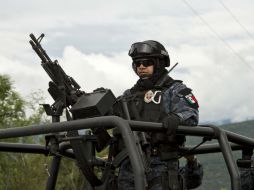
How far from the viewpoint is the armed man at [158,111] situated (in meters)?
5.38

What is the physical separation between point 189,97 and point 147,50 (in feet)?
1.85

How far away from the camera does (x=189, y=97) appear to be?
221 inches

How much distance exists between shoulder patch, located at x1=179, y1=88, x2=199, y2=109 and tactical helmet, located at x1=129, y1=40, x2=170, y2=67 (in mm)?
432

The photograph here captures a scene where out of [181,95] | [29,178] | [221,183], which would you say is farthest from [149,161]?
[221,183]

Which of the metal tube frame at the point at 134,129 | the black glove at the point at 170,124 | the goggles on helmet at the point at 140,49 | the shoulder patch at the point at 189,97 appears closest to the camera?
the metal tube frame at the point at 134,129

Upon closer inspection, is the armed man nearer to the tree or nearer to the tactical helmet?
the tactical helmet

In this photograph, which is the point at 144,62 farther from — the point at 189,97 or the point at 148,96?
the point at 189,97

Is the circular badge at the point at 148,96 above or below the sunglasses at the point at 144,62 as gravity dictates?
below

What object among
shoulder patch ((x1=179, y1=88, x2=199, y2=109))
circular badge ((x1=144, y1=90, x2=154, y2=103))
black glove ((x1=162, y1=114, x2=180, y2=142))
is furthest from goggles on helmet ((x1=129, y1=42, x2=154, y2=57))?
black glove ((x1=162, y1=114, x2=180, y2=142))

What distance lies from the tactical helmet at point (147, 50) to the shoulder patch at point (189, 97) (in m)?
0.43

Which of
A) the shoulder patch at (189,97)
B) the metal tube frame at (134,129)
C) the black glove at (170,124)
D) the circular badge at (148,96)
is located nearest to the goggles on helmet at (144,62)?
the circular badge at (148,96)

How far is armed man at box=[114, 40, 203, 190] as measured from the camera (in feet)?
17.6

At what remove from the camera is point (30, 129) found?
4.43 meters

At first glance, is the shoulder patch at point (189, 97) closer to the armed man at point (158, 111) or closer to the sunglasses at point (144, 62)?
the armed man at point (158, 111)
